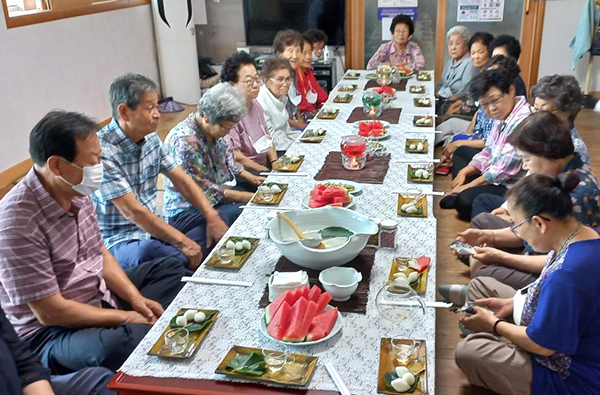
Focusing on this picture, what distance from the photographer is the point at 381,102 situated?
3.59 m

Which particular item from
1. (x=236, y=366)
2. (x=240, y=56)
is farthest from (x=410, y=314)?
(x=240, y=56)

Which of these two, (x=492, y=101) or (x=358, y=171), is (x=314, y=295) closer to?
(x=358, y=171)

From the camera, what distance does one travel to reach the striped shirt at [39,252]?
5.45 feet

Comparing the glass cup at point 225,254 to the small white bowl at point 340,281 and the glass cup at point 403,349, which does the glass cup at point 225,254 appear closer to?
the small white bowl at point 340,281

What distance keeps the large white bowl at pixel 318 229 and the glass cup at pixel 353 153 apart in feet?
2.47

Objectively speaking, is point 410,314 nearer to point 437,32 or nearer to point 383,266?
point 383,266

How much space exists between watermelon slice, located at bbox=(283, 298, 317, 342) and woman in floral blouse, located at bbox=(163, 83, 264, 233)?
4.29ft

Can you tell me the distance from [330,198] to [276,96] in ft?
5.57

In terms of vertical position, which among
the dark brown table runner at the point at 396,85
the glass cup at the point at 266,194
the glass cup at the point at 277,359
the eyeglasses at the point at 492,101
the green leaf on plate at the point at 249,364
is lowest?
the glass cup at the point at 277,359

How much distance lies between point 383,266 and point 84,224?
3.36ft

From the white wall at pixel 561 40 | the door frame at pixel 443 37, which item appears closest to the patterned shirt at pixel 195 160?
the door frame at pixel 443 37

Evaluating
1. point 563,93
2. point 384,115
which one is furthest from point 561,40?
point 563,93

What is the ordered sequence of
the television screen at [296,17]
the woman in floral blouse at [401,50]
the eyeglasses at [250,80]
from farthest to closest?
the television screen at [296,17]
the woman in floral blouse at [401,50]
the eyeglasses at [250,80]

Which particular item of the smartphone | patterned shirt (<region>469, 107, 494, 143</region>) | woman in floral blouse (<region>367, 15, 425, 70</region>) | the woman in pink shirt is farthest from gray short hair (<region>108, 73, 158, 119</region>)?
woman in floral blouse (<region>367, 15, 425, 70</region>)
